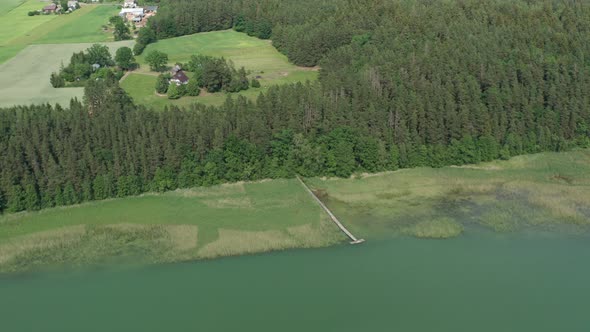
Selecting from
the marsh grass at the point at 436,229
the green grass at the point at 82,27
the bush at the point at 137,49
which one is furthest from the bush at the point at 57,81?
the marsh grass at the point at 436,229

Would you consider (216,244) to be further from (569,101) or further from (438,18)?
(438,18)

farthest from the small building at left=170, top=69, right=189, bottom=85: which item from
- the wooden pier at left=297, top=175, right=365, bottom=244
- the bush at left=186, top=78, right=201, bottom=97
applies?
the wooden pier at left=297, top=175, right=365, bottom=244

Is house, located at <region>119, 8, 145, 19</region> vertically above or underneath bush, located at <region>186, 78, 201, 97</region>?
above

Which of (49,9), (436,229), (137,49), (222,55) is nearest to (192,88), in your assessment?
(222,55)

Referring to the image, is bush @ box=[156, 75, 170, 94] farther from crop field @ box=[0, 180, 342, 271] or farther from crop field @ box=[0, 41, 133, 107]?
crop field @ box=[0, 180, 342, 271]

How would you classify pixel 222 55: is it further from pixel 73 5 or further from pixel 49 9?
pixel 73 5

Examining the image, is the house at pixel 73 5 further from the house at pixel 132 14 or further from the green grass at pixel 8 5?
the house at pixel 132 14

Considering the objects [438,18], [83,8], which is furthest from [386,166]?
[83,8]
